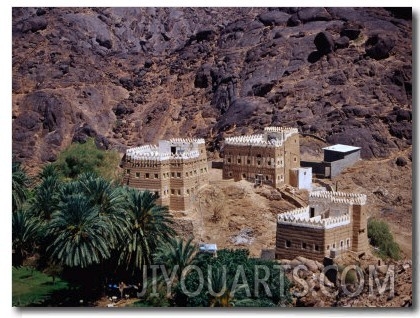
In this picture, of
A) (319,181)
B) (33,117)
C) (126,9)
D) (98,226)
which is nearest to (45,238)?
(98,226)

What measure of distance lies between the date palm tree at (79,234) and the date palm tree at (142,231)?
42.6 inches

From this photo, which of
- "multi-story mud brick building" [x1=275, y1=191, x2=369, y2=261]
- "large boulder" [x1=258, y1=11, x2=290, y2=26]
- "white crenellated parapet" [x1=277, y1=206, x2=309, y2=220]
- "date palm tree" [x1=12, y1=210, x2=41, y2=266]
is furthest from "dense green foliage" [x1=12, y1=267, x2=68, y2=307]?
"large boulder" [x1=258, y1=11, x2=290, y2=26]

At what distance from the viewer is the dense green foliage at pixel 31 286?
38656 mm

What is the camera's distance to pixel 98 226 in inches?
1494

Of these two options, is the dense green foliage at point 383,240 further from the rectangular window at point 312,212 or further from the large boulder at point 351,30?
the large boulder at point 351,30

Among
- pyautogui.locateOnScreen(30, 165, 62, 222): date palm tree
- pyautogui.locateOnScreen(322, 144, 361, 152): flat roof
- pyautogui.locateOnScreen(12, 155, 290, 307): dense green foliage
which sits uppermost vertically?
pyautogui.locateOnScreen(322, 144, 361, 152): flat roof

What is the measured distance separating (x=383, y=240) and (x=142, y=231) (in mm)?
13701

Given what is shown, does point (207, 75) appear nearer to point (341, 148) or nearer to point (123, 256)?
point (341, 148)

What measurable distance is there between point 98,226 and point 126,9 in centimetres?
5901

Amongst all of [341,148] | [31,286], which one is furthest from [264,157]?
[31,286]

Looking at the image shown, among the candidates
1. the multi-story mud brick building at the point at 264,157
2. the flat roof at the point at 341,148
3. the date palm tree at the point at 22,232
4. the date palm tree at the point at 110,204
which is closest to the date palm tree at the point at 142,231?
the date palm tree at the point at 110,204

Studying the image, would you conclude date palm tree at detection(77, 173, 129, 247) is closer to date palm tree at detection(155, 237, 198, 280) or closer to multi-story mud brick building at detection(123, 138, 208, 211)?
date palm tree at detection(155, 237, 198, 280)

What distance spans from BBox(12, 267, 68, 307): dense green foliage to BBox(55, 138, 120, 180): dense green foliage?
43.8 ft

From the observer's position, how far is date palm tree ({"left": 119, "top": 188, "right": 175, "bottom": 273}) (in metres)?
38.6
